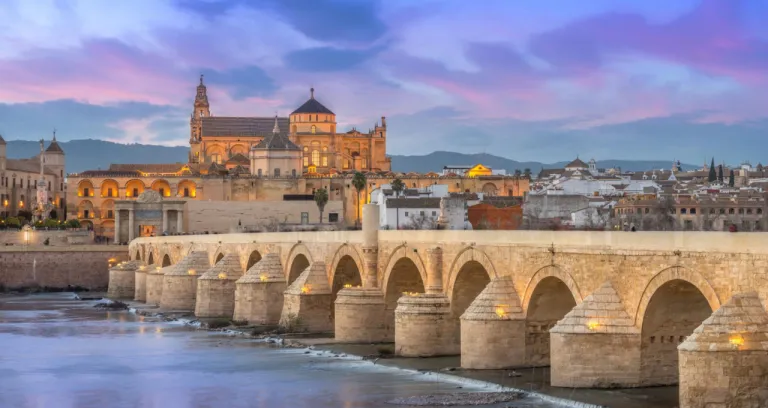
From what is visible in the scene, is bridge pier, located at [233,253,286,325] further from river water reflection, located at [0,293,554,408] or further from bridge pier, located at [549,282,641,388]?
bridge pier, located at [549,282,641,388]

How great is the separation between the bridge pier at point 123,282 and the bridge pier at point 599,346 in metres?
46.3

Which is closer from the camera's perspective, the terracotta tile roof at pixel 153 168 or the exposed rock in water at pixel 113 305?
the exposed rock in water at pixel 113 305

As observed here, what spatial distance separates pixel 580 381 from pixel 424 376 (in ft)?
16.9

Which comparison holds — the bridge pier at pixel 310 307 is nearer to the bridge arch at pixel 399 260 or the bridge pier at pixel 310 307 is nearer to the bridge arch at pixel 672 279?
the bridge arch at pixel 399 260

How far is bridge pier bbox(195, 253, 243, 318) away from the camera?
48.4 metres

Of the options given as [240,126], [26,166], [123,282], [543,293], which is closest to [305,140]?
[240,126]

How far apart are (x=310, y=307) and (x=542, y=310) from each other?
12692 mm

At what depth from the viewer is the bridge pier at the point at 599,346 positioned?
2328 cm

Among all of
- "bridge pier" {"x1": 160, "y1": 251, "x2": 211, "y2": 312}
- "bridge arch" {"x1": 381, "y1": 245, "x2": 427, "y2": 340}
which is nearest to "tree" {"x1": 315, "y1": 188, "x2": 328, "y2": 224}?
"bridge pier" {"x1": 160, "y1": 251, "x2": 211, "y2": 312}

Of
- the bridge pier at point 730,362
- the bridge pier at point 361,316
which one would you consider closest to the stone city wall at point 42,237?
the bridge pier at point 361,316

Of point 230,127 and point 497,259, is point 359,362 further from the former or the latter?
point 230,127

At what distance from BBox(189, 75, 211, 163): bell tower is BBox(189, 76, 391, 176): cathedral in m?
0.16

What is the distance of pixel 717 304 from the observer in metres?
20.8

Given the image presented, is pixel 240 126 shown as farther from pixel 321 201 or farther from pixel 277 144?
pixel 321 201
